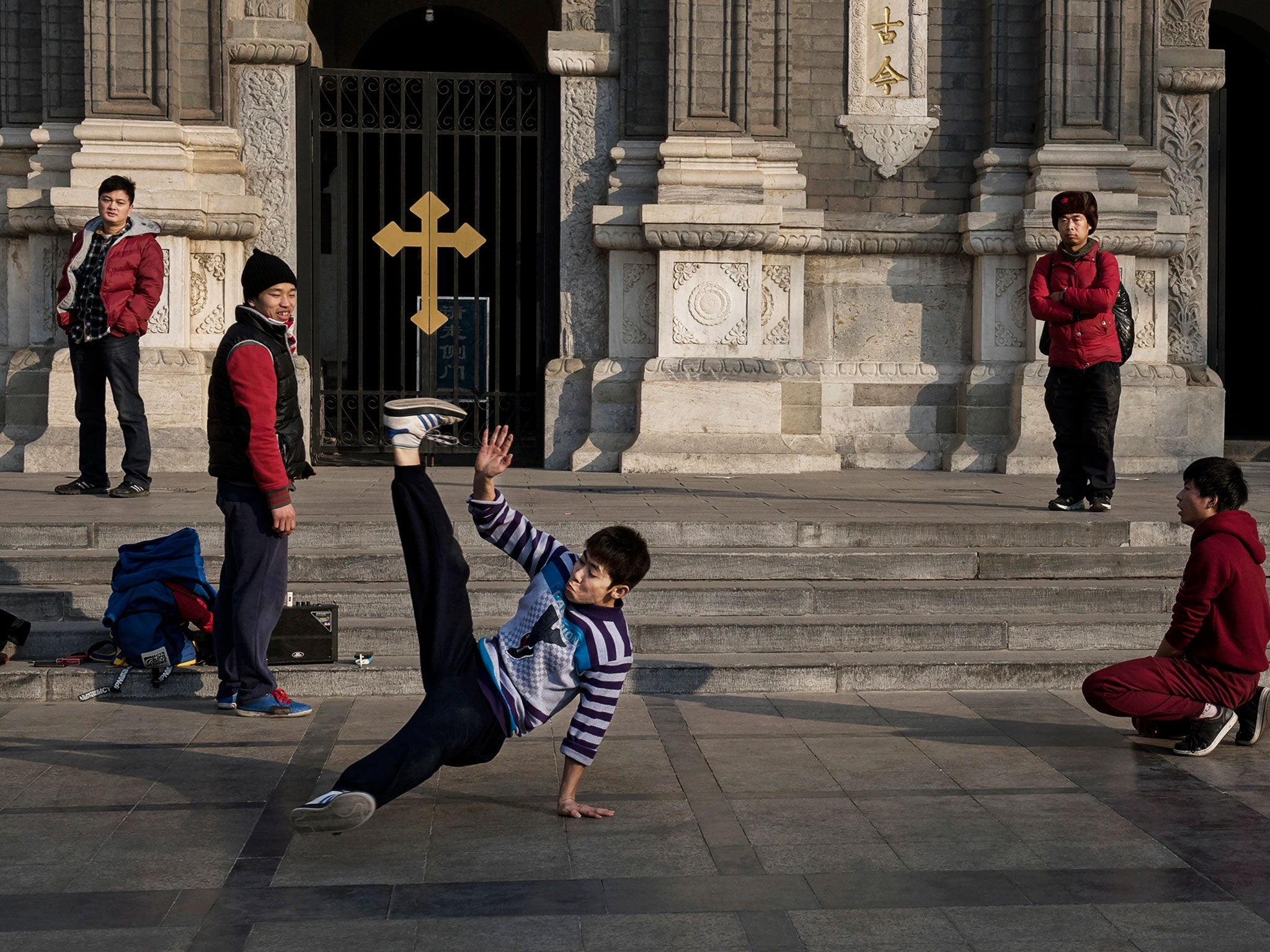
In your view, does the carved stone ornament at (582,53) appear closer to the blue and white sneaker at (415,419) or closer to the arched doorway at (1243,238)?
the arched doorway at (1243,238)

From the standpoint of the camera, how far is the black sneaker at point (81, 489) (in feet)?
31.5

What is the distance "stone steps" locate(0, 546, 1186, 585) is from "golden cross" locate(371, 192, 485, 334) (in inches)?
201

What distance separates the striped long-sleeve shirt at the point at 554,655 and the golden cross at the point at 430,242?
8150 mm

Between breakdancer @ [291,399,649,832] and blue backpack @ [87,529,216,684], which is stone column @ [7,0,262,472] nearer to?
blue backpack @ [87,529,216,684]

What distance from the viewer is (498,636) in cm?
489

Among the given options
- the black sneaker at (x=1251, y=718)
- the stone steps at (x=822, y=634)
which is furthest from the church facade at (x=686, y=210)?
the black sneaker at (x=1251, y=718)

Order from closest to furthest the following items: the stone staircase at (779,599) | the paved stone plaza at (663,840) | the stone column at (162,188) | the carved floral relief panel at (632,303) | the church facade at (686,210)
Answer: the paved stone plaza at (663,840)
the stone staircase at (779,599)
the stone column at (162,188)
the church facade at (686,210)
the carved floral relief panel at (632,303)

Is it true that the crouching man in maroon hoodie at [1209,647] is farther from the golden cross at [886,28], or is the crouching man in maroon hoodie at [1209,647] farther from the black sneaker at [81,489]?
the golden cross at [886,28]

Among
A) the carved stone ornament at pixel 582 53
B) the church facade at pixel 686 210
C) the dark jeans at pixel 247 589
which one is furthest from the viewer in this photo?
the carved stone ornament at pixel 582 53

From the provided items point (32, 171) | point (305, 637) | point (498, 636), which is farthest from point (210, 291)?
point (498, 636)

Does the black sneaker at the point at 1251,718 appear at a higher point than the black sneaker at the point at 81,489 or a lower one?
lower

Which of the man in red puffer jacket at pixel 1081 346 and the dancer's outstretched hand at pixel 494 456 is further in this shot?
the man in red puffer jacket at pixel 1081 346

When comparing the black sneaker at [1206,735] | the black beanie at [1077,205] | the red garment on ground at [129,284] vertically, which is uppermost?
the black beanie at [1077,205]

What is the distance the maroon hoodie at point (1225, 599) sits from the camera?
18.5 feet
